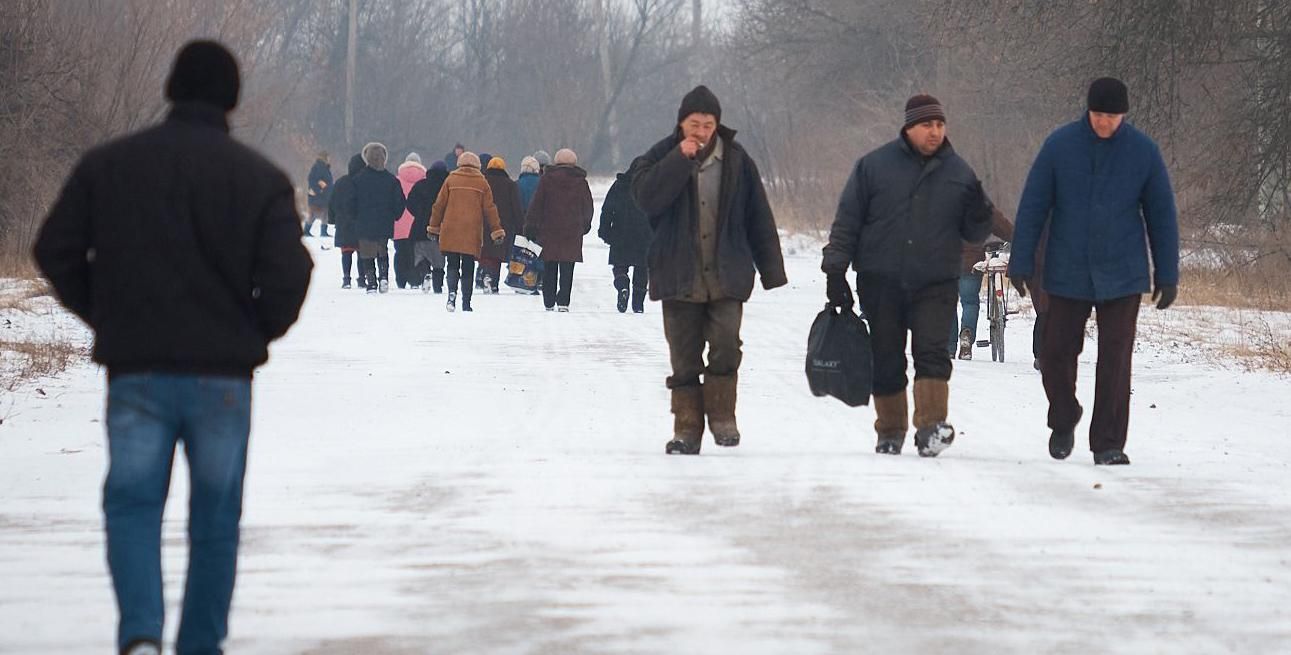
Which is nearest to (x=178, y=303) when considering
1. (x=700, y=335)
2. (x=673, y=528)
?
(x=673, y=528)

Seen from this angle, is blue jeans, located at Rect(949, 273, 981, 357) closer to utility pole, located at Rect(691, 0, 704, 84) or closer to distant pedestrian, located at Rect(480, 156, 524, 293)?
distant pedestrian, located at Rect(480, 156, 524, 293)

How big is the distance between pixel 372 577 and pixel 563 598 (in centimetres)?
72

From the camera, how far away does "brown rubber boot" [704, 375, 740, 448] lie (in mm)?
10336

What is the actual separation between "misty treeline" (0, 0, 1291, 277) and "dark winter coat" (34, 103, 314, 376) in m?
15.5

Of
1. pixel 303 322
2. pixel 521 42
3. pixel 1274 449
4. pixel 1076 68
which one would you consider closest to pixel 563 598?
pixel 1274 449

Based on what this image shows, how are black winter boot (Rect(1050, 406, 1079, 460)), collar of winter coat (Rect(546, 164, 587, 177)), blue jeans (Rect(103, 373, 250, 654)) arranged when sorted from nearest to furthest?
blue jeans (Rect(103, 373, 250, 654)), black winter boot (Rect(1050, 406, 1079, 460)), collar of winter coat (Rect(546, 164, 587, 177))

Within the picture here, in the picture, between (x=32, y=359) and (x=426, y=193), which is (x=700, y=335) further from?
(x=426, y=193)

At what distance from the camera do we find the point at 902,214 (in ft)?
32.4

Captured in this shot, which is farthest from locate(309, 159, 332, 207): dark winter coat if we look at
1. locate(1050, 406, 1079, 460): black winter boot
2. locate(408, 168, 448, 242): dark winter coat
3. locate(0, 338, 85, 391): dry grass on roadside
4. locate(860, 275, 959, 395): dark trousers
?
locate(1050, 406, 1079, 460): black winter boot

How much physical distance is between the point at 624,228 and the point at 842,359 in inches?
448

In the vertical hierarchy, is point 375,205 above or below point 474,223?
above

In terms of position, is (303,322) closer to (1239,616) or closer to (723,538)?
(723,538)

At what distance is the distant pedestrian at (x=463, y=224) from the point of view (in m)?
22.1

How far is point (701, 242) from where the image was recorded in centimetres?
1009
